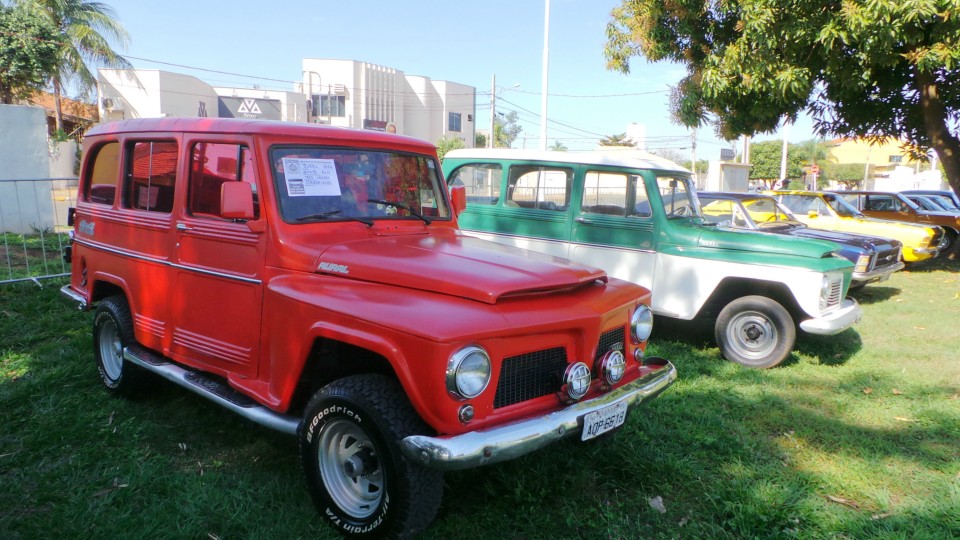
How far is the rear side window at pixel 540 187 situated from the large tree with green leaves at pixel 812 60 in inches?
166

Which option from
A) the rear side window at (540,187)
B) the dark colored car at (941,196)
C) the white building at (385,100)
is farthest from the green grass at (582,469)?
the white building at (385,100)

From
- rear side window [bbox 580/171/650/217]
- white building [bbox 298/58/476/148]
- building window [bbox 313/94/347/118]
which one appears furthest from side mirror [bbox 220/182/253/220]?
building window [bbox 313/94/347/118]

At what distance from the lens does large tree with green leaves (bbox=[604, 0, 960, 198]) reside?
8.16 metres

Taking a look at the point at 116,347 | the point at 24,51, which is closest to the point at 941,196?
the point at 116,347

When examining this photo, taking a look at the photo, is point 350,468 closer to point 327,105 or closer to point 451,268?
point 451,268

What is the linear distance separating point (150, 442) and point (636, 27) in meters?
9.91

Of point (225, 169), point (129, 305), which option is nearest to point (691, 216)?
point (225, 169)

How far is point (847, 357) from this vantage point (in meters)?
6.15

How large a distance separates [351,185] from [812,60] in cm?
842

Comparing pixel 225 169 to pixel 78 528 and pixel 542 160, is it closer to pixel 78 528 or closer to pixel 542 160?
pixel 78 528

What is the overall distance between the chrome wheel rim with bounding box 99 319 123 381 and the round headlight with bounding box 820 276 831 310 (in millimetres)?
5625

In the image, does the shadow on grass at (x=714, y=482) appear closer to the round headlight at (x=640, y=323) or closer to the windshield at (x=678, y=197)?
the round headlight at (x=640, y=323)

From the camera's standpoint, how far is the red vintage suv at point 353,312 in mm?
2654

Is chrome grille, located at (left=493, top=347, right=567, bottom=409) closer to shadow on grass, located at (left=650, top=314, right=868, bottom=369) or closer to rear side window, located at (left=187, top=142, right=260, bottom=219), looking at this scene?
rear side window, located at (left=187, top=142, right=260, bottom=219)
